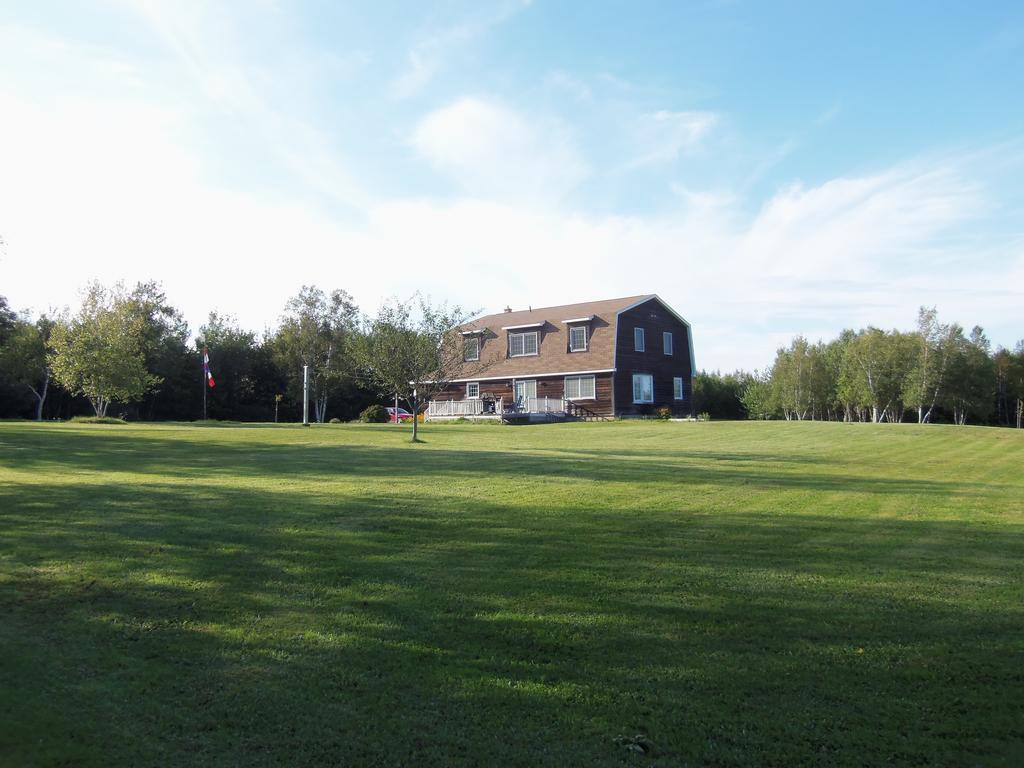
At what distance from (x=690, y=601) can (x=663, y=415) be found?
33523 millimetres

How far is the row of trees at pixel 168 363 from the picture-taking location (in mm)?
38250

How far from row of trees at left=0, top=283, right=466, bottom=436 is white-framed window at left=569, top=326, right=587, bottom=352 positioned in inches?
457

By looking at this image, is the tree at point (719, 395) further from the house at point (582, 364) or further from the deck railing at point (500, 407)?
the deck railing at point (500, 407)

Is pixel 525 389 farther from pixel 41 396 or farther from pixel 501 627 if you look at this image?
pixel 501 627

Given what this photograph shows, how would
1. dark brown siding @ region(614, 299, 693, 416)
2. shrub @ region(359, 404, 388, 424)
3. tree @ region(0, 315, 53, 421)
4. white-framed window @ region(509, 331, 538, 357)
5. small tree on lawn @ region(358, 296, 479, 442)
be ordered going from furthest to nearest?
tree @ region(0, 315, 53, 421) < white-framed window @ region(509, 331, 538, 357) < shrub @ region(359, 404, 388, 424) < dark brown siding @ region(614, 299, 693, 416) < small tree on lawn @ region(358, 296, 479, 442)

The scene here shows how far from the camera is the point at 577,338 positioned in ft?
134

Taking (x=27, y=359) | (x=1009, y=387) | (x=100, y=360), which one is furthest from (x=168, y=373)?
(x=1009, y=387)

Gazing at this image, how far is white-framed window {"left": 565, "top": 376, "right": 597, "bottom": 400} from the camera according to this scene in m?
39.3

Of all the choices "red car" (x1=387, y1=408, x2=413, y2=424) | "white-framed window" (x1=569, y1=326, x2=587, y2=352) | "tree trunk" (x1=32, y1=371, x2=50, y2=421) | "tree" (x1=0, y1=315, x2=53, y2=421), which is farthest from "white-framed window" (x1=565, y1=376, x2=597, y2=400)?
"tree trunk" (x1=32, y1=371, x2=50, y2=421)

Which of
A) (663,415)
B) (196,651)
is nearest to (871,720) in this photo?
(196,651)

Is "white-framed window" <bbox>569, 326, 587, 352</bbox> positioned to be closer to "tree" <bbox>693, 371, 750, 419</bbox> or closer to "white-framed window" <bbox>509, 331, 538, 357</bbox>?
"white-framed window" <bbox>509, 331, 538, 357</bbox>

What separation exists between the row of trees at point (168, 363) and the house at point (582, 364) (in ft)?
22.3

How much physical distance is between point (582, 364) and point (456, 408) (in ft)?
24.8

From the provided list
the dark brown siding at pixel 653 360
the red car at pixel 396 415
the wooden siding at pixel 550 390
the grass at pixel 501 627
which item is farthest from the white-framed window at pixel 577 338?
the grass at pixel 501 627
